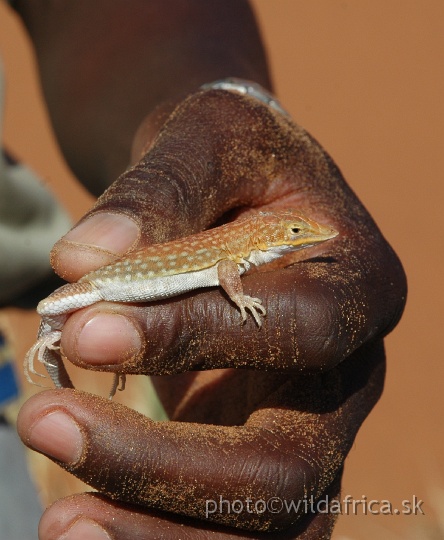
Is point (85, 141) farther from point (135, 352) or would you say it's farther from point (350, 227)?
point (135, 352)

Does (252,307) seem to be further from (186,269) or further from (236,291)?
(186,269)

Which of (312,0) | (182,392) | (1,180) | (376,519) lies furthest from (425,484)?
(312,0)

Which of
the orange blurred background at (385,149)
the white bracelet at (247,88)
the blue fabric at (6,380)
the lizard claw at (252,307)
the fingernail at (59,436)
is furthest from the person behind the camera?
the orange blurred background at (385,149)

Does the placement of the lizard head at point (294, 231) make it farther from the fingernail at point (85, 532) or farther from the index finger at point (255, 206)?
the fingernail at point (85, 532)

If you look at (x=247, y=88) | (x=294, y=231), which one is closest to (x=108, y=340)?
(x=294, y=231)

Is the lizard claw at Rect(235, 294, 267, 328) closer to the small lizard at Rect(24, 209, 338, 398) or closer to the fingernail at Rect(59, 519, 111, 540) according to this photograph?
the small lizard at Rect(24, 209, 338, 398)

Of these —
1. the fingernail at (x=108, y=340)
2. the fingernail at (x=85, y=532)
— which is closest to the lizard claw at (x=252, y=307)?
the fingernail at (x=108, y=340)
